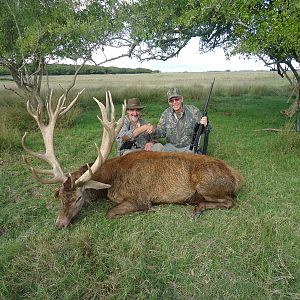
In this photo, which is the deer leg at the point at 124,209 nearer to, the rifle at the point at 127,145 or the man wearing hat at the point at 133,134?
the man wearing hat at the point at 133,134

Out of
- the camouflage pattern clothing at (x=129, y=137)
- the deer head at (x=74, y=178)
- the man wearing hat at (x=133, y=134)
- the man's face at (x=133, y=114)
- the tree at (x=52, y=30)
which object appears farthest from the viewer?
the tree at (x=52, y=30)

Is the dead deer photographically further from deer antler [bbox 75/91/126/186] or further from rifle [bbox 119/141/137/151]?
rifle [bbox 119/141/137/151]

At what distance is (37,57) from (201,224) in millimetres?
8369

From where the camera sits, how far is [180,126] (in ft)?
21.7

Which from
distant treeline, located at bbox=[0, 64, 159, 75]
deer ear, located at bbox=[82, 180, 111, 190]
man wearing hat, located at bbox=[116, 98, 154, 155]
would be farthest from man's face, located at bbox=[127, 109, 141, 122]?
distant treeline, located at bbox=[0, 64, 159, 75]

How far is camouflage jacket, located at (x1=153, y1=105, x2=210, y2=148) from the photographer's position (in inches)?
260

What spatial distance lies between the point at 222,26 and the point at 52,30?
19.4 ft

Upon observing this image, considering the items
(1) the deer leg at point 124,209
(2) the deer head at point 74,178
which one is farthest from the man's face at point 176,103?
(1) the deer leg at point 124,209

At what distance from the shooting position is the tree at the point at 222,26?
6.96 meters

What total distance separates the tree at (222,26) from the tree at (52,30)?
90 centimetres

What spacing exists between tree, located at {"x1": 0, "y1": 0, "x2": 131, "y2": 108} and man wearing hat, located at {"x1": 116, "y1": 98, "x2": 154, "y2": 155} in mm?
4517

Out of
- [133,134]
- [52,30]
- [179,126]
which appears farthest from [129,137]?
[52,30]

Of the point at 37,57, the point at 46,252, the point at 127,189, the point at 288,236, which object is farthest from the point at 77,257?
the point at 37,57

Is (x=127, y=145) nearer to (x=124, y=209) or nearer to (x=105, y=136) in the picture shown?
(x=105, y=136)
